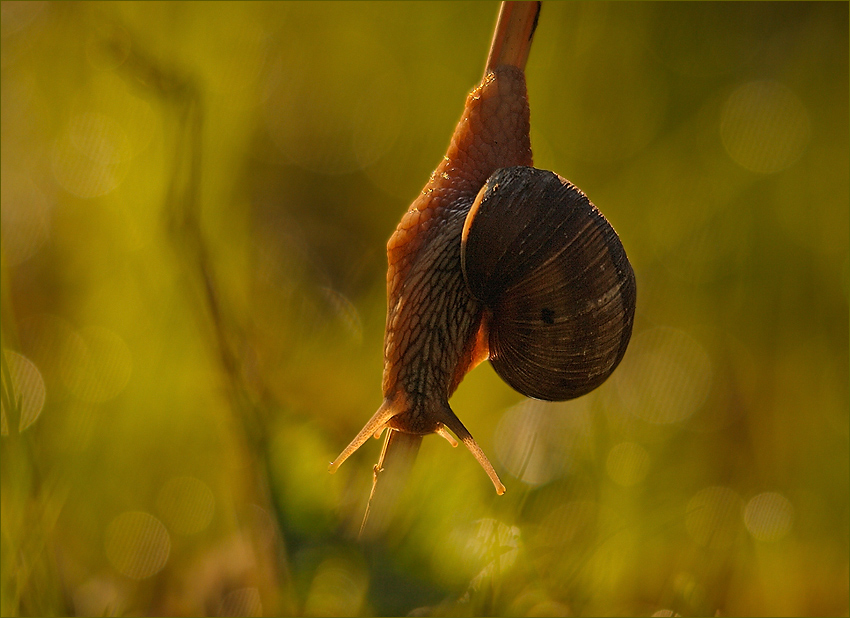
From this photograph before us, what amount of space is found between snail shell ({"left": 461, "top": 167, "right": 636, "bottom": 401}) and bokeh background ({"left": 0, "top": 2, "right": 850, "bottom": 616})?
0.25 metres

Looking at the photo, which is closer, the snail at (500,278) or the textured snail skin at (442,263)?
the snail at (500,278)

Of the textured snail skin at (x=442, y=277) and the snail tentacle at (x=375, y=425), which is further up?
the textured snail skin at (x=442, y=277)

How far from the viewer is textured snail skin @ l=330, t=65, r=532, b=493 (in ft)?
3.06

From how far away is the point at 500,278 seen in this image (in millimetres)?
865

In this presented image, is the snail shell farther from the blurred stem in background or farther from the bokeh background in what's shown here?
the blurred stem in background

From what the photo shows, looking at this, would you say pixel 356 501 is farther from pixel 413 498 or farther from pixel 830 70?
pixel 830 70

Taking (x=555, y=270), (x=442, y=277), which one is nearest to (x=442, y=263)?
(x=442, y=277)

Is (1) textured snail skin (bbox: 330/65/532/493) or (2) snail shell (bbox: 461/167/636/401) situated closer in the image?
(2) snail shell (bbox: 461/167/636/401)

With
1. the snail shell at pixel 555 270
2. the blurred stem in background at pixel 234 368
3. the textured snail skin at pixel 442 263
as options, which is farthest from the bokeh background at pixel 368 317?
the snail shell at pixel 555 270

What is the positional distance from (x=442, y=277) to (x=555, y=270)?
185mm

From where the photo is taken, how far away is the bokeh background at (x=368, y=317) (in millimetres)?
907

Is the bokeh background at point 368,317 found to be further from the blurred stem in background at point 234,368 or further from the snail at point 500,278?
the snail at point 500,278

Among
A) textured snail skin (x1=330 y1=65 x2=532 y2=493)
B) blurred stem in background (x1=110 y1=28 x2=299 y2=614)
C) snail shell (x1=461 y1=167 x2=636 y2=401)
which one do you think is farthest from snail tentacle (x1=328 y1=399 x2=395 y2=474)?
snail shell (x1=461 y1=167 x2=636 y2=401)

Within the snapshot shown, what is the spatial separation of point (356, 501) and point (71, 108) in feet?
4.56
